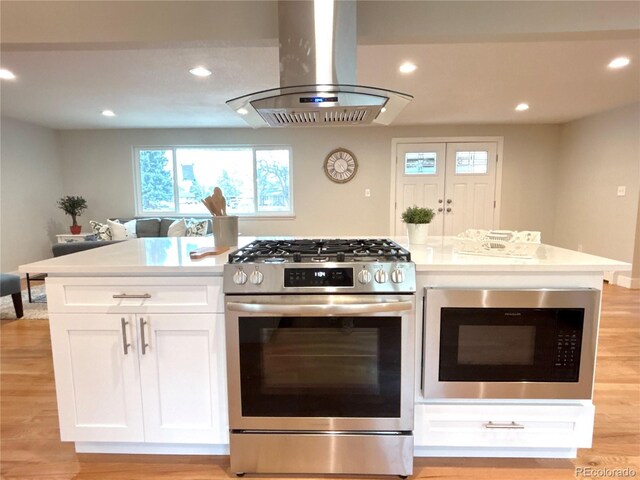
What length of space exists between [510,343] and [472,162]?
4563 millimetres

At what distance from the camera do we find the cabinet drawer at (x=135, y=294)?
1341mm

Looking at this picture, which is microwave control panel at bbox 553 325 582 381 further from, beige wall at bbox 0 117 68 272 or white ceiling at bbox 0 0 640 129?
beige wall at bbox 0 117 68 272

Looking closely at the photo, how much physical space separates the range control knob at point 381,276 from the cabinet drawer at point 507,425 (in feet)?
1.89

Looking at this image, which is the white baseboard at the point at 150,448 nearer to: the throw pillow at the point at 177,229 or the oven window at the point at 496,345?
the oven window at the point at 496,345

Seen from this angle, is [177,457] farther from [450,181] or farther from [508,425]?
[450,181]

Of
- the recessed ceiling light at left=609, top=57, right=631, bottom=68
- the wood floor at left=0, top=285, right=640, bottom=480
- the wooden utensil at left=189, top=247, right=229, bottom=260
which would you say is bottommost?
the wood floor at left=0, top=285, right=640, bottom=480

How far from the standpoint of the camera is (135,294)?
135 centimetres

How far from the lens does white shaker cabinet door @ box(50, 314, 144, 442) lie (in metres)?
1.36

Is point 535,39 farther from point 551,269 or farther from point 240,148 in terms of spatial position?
point 240,148

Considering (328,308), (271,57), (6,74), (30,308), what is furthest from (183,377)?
(6,74)

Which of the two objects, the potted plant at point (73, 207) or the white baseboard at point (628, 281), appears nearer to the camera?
the white baseboard at point (628, 281)

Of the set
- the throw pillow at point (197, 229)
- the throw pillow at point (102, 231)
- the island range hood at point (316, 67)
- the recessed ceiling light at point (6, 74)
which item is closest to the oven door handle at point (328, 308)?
the island range hood at point (316, 67)

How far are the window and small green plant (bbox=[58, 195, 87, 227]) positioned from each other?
0.79 m

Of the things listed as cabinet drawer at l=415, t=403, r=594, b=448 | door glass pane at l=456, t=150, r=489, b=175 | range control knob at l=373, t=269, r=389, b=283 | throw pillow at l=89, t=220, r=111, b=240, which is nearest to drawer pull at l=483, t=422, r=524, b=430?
cabinet drawer at l=415, t=403, r=594, b=448
